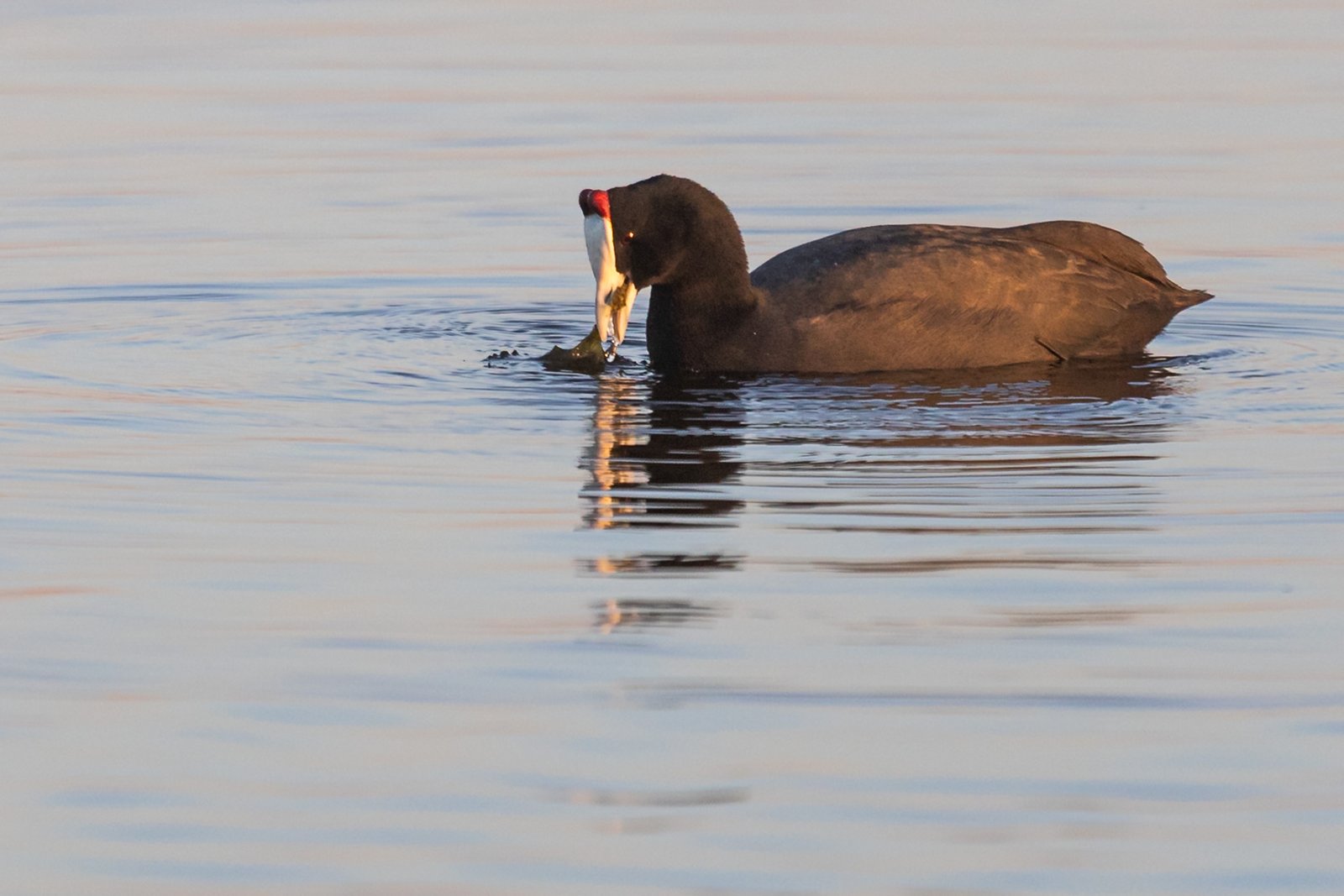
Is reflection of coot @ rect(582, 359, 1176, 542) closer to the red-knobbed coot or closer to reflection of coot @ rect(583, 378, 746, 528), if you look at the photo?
reflection of coot @ rect(583, 378, 746, 528)

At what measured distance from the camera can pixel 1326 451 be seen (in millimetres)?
8219

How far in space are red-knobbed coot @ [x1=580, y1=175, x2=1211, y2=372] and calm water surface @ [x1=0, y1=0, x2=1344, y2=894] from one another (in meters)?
0.19

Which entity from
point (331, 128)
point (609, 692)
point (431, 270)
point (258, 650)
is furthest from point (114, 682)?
point (331, 128)

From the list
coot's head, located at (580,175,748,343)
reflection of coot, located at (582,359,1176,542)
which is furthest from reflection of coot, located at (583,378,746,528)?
coot's head, located at (580,175,748,343)

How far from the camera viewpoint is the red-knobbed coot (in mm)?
10117

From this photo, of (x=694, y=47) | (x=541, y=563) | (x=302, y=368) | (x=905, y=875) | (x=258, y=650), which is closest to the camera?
(x=905, y=875)

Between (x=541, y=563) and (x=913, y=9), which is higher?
(x=913, y=9)

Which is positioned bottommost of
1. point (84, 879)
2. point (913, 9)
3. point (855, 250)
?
point (84, 879)

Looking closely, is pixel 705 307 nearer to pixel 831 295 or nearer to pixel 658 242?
pixel 658 242

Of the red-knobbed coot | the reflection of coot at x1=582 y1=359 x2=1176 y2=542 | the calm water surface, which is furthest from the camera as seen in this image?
the red-knobbed coot

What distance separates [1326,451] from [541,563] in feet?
9.54

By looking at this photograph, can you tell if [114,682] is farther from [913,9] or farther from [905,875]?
[913,9]

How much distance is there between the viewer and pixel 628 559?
6789 millimetres

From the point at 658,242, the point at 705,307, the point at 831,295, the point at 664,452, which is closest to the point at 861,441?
the point at 664,452
